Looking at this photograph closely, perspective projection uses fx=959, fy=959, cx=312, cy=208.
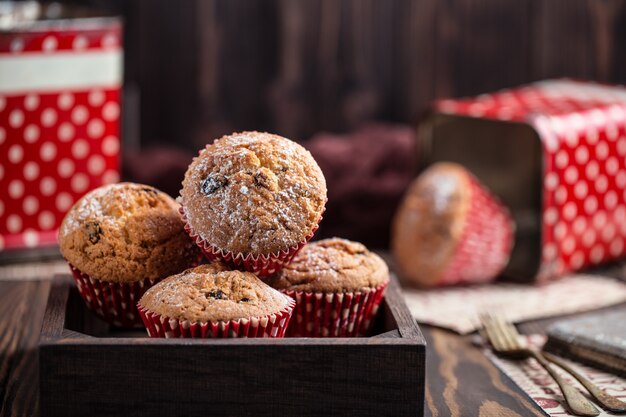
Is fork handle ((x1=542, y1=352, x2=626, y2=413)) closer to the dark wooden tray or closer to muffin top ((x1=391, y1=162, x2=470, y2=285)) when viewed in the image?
the dark wooden tray

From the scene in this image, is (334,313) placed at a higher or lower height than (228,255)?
lower

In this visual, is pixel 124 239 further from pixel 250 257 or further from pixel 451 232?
pixel 451 232

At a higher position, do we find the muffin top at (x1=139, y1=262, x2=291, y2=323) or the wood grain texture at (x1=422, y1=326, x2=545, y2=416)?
the muffin top at (x1=139, y1=262, x2=291, y2=323)

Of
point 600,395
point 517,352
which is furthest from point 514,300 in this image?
point 600,395

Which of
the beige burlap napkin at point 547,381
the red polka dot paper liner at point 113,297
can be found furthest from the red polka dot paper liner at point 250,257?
the beige burlap napkin at point 547,381

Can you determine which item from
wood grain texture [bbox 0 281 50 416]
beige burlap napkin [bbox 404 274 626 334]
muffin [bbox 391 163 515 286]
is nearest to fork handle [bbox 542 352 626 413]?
beige burlap napkin [bbox 404 274 626 334]

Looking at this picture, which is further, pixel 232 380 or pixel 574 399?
pixel 574 399

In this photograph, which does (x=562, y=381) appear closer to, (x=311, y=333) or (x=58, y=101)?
(x=311, y=333)
